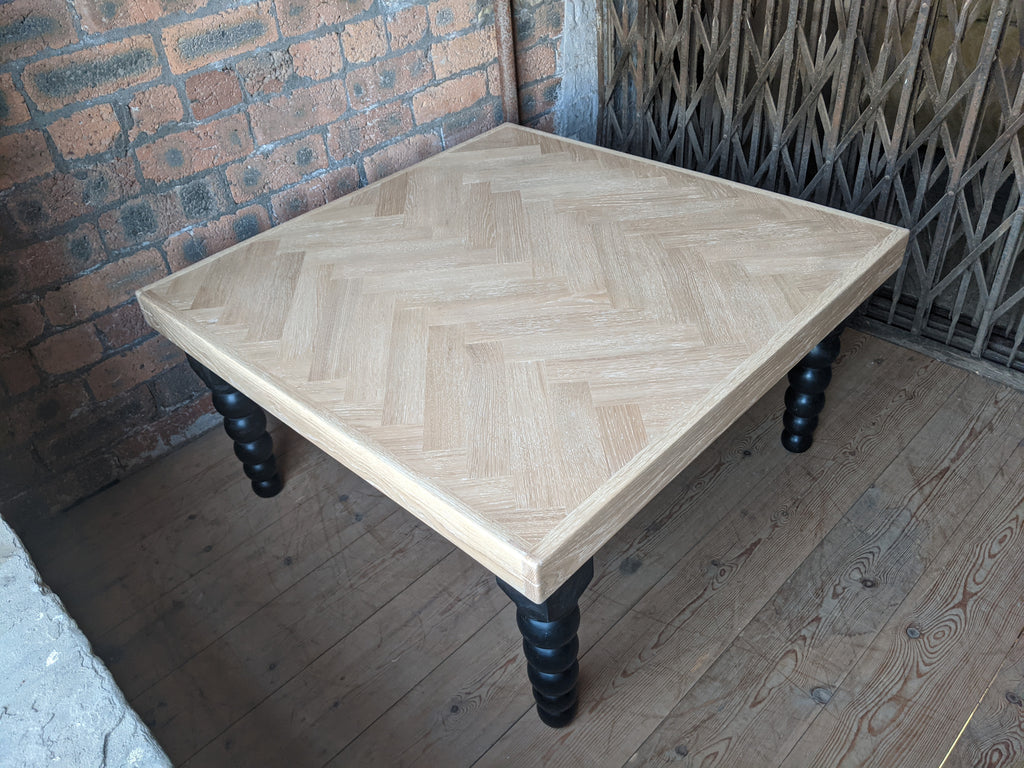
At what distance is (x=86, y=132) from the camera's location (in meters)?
1.53

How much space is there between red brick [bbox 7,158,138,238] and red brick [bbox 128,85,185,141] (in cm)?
7

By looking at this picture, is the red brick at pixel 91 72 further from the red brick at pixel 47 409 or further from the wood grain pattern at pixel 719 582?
the wood grain pattern at pixel 719 582

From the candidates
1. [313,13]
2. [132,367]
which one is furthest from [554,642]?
[313,13]

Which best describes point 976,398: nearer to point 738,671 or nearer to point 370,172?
point 738,671

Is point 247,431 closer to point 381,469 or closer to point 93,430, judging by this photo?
point 93,430

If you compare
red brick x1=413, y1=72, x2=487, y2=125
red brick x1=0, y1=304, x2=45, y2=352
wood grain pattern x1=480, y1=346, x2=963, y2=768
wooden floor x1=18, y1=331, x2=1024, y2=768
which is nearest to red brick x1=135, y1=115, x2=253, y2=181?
red brick x1=0, y1=304, x2=45, y2=352

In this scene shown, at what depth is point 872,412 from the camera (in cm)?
189

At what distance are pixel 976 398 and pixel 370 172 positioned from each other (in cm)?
159

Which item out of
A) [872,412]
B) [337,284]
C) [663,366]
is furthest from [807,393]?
[337,284]

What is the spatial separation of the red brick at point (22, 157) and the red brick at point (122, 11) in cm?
23

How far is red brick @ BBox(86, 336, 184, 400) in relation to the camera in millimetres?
1741

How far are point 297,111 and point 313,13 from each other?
21cm

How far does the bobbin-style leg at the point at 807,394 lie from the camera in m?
1.57

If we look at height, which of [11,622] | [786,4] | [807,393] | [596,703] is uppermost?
[786,4]
